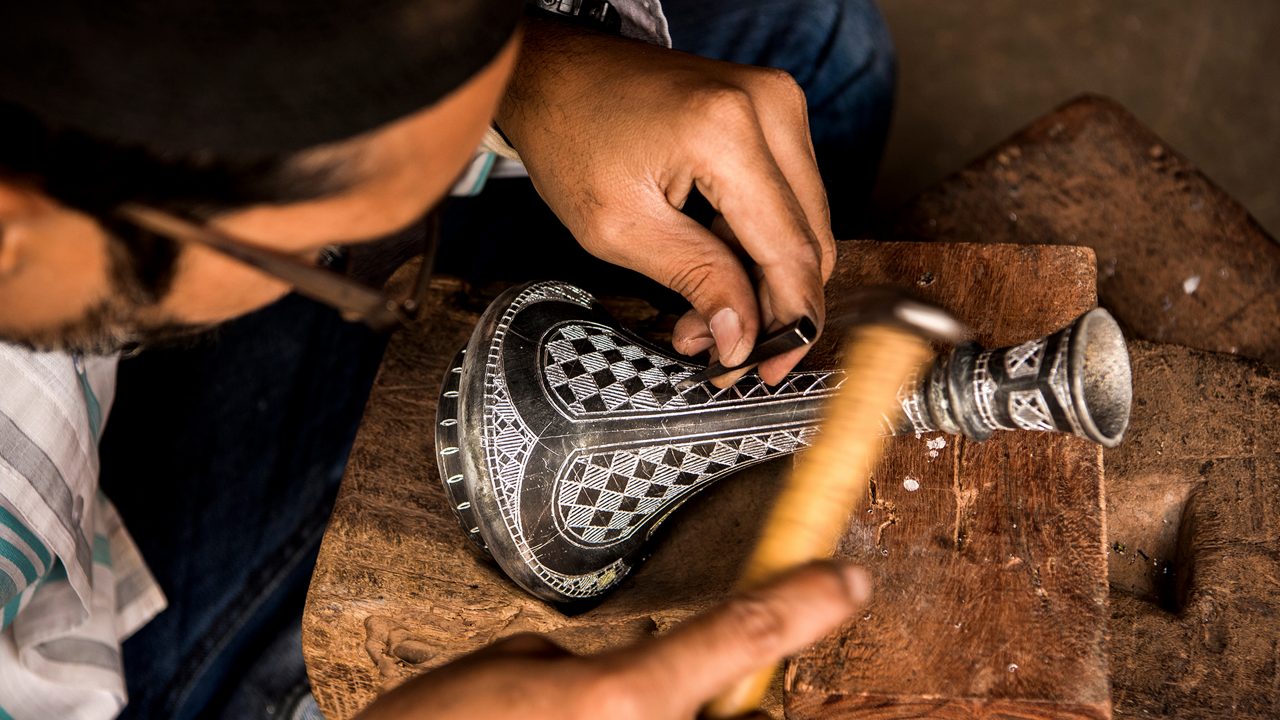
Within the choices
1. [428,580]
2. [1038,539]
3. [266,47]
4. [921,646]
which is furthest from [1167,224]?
[266,47]

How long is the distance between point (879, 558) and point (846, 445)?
0.84 ft

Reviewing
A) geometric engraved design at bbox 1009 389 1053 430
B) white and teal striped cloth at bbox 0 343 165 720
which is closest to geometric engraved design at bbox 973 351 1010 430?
geometric engraved design at bbox 1009 389 1053 430

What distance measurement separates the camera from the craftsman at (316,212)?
0.53m

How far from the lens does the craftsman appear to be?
0.53 m

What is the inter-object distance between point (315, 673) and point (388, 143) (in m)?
0.87

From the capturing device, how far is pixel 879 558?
99cm

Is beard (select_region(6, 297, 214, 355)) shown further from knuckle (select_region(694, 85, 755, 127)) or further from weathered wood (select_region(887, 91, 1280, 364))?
weathered wood (select_region(887, 91, 1280, 364))

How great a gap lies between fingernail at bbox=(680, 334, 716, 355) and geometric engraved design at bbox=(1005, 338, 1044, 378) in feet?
1.06

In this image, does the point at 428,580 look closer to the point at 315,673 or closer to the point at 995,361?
the point at 315,673

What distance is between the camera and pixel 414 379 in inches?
48.6

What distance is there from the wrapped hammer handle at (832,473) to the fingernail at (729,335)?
0.13 meters

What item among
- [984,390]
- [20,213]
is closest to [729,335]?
[984,390]

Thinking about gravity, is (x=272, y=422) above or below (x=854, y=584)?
below

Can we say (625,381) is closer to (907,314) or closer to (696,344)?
Answer: (696,344)
